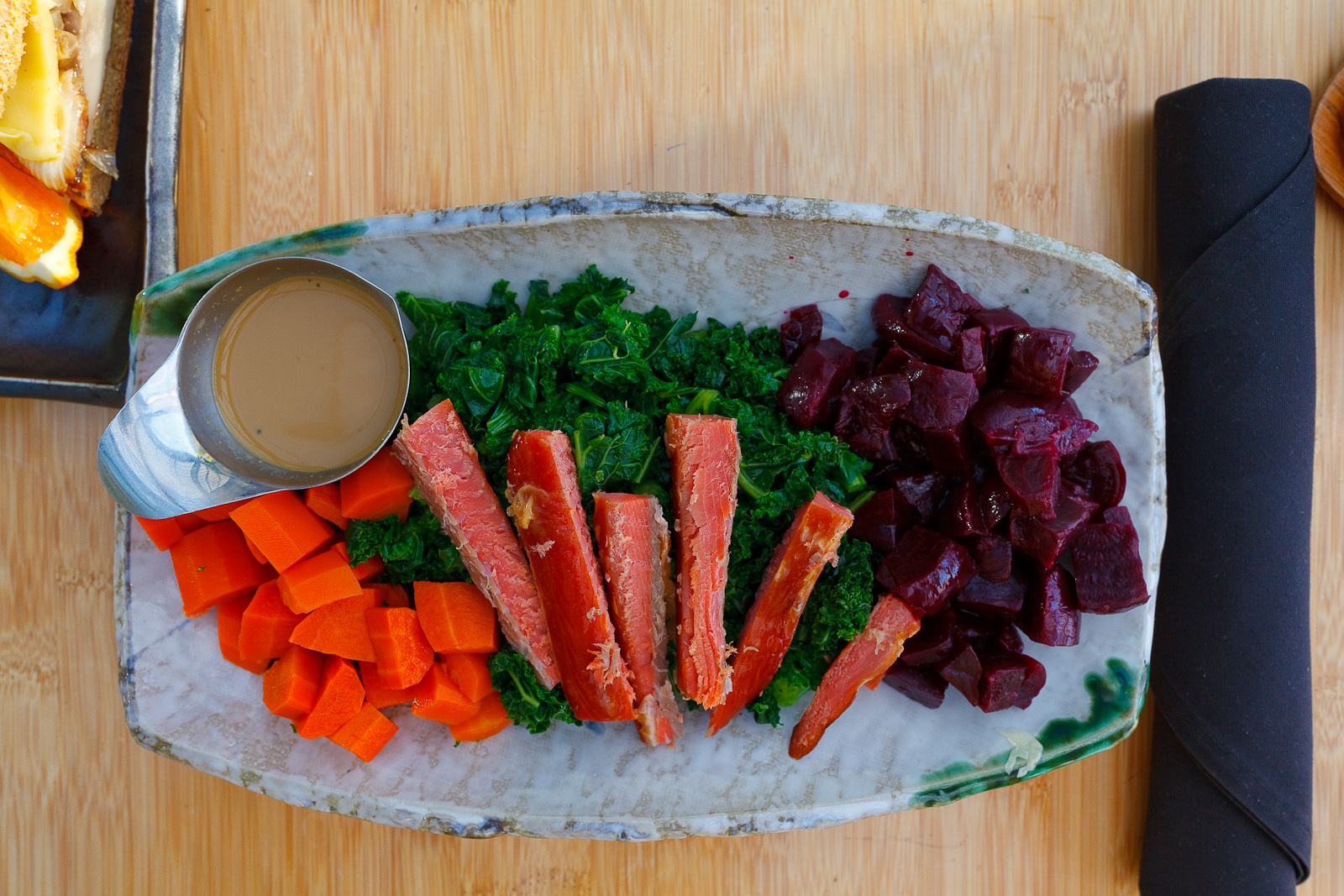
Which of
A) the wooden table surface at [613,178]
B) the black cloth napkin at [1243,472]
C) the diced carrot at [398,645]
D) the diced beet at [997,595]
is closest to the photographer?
the diced carrot at [398,645]

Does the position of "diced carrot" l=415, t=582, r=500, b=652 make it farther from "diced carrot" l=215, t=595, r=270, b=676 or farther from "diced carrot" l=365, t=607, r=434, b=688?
"diced carrot" l=215, t=595, r=270, b=676

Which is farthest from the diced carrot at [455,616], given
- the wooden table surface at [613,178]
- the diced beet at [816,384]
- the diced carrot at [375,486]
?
the diced beet at [816,384]

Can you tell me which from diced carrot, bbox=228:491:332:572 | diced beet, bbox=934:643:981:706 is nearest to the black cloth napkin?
diced beet, bbox=934:643:981:706

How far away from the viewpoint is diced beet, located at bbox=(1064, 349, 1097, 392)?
7.02 feet

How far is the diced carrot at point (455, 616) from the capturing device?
7.12 ft

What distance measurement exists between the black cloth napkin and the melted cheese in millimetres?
3828

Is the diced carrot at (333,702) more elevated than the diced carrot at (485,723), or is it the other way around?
the diced carrot at (333,702)

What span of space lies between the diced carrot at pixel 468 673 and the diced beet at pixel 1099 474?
78.4 inches

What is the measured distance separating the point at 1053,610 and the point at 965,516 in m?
0.43

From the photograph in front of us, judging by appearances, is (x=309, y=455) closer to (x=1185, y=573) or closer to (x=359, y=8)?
(x=359, y=8)

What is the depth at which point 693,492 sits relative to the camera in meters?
2.08

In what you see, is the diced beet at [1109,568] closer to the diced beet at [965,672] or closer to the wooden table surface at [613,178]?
the diced beet at [965,672]

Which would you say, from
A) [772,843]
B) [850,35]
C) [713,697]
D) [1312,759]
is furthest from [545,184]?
[1312,759]

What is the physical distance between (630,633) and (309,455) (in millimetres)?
1138
